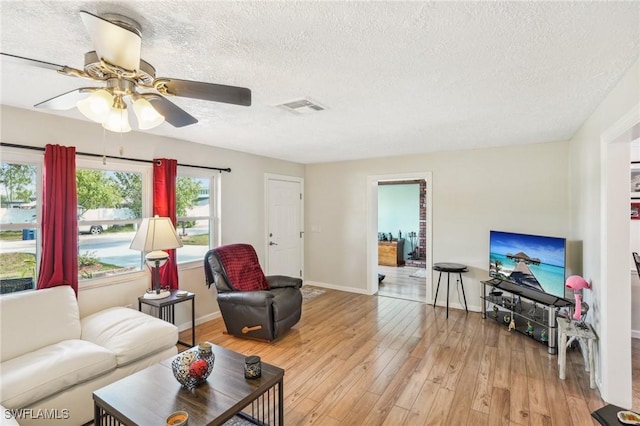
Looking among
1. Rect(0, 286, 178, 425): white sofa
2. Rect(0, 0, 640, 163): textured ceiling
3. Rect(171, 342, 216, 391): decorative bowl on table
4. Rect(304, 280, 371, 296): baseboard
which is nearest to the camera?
Rect(0, 0, 640, 163): textured ceiling

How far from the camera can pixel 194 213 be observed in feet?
13.1

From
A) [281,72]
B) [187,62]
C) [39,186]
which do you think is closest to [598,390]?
[281,72]

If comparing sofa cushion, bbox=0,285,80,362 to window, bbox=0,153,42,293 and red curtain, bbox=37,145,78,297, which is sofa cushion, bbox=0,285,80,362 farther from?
window, bbox=0,153,42,293

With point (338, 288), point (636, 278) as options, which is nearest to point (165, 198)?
point (338, 288)

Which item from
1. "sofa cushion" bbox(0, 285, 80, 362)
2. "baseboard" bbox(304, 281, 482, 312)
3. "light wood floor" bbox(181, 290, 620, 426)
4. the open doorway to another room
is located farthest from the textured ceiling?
the open doorway to another room

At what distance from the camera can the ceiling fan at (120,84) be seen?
47.7 inches

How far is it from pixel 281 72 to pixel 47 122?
Result: 2.31 meters

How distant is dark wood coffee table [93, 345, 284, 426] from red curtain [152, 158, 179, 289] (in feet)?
5.04

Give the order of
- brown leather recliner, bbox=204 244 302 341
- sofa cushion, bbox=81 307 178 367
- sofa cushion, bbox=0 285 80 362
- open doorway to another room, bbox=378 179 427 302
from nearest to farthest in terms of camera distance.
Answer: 1. sofa cushion, bbox=0 285 80 362
2. sofa cushion, bbox=81 307 178 367
3. brown leather recliner, bbox=204 244 302 341
4. open doorway to another room, bbox=378 179 427 302

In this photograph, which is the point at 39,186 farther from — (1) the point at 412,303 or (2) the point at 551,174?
(2) the point at 551,174

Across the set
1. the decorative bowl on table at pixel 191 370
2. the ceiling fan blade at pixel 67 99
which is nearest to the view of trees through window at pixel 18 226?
the ceiling fan blade at pixel 67 99

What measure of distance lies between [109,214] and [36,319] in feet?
3.89

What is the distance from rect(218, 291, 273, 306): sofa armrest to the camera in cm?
329

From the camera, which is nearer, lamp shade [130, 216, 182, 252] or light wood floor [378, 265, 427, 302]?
lamp shade [130, 216, 182, 252]
